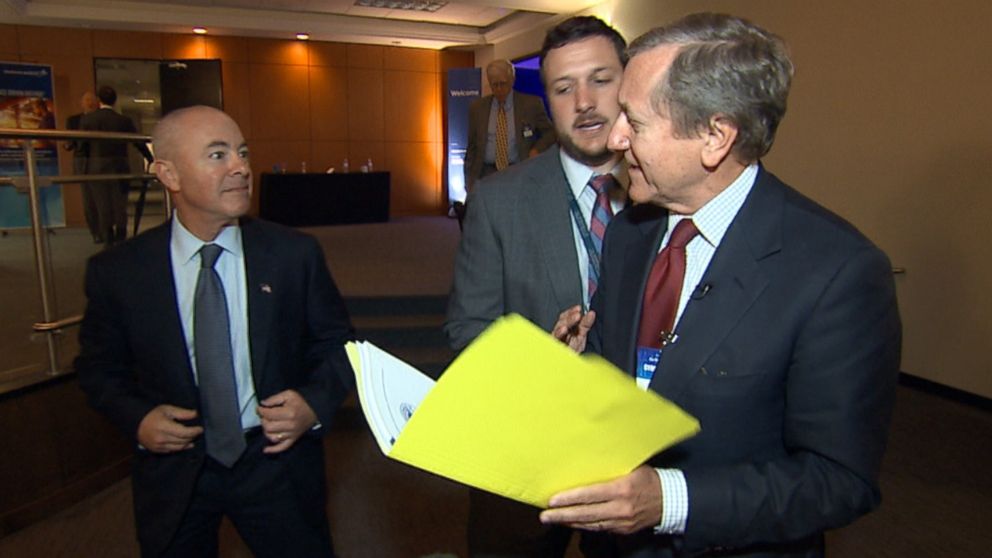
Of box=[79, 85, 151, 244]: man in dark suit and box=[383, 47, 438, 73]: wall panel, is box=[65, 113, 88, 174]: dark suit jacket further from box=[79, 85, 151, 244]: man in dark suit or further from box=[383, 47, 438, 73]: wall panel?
box=[383, 47, 438, 73]: wall panel

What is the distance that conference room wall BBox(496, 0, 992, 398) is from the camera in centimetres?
404

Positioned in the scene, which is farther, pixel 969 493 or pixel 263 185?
pixel 263 185

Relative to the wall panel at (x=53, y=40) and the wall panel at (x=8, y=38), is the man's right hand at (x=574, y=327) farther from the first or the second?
the wall panel at (x=8, y=38)

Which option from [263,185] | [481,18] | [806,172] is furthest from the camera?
[481,18]

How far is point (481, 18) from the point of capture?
1110cm

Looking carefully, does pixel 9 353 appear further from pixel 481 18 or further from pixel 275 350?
pixel 481 18

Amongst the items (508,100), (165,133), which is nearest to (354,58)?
(508,100)

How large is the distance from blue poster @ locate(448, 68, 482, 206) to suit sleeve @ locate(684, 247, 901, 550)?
418 inches

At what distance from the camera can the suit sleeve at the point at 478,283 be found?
165 cm

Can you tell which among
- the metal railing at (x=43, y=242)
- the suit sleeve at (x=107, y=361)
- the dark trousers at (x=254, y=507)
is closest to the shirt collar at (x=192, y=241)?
the suit sleeve at (x=107, y=361)

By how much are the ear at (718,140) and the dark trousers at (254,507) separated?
1.36 metres

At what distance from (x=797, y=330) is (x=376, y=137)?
40.3 ft

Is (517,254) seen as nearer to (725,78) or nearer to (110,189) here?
(725,78)

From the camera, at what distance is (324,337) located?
6.35 ft
